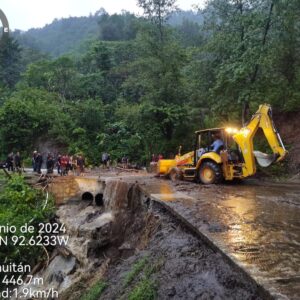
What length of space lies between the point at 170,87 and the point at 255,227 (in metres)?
22.1

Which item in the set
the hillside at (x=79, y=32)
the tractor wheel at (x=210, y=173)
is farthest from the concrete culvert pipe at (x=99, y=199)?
the hillside at (x=79, y=32)

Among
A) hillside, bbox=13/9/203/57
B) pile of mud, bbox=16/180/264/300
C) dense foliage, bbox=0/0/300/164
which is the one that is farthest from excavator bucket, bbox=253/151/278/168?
hillside, bbox=13/9/203/57

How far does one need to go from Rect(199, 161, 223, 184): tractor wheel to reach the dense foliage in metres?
5.94

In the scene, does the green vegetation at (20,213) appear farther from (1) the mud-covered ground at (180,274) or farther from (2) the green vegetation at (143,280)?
(2) the green vegetation at (143,280)

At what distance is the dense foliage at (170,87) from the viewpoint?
814 inches

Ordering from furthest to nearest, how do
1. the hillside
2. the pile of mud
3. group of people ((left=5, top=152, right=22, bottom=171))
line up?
1. the hillside
2. group of people ((left=5, top=152, right=22, bottom=171))
3. the pile of mud

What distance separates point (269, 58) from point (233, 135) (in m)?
6.91

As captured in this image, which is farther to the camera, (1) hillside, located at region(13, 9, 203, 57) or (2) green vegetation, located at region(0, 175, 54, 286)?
(1) hillside, located at region(13, 9, 203, 57)

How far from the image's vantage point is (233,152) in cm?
1595

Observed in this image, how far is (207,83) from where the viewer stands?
83.5ft

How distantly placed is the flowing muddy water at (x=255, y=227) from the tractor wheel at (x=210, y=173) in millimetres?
2566

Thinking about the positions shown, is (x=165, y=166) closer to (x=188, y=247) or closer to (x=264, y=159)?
(x=264, y=159)

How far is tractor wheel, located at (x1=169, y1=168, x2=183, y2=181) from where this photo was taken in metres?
18.1

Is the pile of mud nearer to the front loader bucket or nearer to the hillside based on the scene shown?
the front loader bucket
